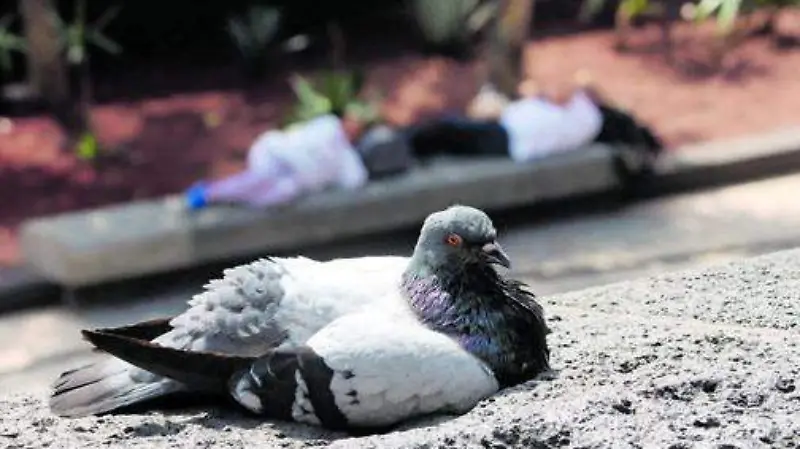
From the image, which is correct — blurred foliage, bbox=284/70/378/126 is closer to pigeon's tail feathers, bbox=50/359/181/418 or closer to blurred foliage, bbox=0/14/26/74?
blurred foliage, bbox=0/14/26/74

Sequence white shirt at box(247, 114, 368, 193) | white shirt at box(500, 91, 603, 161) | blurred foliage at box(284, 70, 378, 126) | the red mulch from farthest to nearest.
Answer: blurred foliage at box(284, 70, 378, 126) < the red mulch < white shirt at box(500, 91, 603, 161) < white shirt at box(247, 114, 368, 193)

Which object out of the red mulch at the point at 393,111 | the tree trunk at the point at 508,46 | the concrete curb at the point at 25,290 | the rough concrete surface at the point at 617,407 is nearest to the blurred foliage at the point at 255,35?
the red mulch at the point at 393,111

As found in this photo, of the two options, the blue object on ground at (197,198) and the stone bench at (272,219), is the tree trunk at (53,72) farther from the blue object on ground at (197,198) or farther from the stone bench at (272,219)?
the blue object on ground at (197,198)

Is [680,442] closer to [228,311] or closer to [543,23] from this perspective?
[228,311]

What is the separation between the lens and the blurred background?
23.2 feet

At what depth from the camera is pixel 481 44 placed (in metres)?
11.4

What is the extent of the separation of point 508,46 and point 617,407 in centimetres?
650

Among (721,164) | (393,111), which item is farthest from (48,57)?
(721,164)

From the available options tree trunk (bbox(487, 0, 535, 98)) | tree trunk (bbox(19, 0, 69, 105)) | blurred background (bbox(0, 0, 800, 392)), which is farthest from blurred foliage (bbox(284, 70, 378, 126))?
tree trunk (bbox(19, 0, 69, 105))

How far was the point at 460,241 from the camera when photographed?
312cm

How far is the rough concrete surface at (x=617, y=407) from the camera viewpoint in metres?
2.82

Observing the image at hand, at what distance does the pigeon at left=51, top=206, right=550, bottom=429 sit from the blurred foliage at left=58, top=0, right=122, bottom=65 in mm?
5931

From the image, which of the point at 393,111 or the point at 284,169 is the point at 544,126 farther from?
→ the point at 393,111

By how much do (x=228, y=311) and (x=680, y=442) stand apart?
1.01 m
